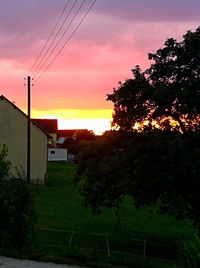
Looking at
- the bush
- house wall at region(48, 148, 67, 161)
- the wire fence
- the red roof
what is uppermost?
the red roof

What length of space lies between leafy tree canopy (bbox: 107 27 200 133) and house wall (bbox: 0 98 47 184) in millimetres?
29079

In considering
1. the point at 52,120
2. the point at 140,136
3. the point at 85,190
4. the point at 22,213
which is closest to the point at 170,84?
the point at 140,136

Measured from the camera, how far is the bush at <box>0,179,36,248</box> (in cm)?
1070

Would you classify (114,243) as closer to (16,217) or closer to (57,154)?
(16,217)

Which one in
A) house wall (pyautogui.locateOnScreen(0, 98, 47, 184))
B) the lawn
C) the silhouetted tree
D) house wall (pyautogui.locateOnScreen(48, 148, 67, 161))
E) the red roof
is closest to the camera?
the lawn

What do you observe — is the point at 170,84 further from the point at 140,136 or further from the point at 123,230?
the point at 123,230

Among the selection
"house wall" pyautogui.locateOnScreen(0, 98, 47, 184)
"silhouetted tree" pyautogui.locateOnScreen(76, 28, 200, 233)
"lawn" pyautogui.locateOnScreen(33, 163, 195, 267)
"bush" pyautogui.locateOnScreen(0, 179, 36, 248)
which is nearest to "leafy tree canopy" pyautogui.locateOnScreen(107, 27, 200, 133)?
"silhouetted tree" pyautogui.locateOnScreen(76, 28, 200, 233)

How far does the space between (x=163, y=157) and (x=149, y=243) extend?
5.21 m

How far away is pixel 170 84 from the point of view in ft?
69.4

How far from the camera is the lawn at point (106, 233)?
16562mm

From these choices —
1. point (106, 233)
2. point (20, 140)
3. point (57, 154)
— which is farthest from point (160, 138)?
point (57, 154)

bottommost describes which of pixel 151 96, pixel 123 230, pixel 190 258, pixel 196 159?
pixel 123 230

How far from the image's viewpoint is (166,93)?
20328 mm

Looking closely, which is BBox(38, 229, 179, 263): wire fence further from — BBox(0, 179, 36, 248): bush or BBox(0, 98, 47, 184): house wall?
BBox(0, 98, 47, 184): house wall
